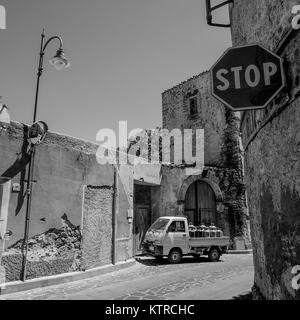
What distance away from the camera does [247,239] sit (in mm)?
16219

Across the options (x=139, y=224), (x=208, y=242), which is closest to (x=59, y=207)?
(x=208, y=242)

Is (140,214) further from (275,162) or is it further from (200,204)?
(275,162)

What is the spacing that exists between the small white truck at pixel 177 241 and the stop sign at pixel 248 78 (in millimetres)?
8915

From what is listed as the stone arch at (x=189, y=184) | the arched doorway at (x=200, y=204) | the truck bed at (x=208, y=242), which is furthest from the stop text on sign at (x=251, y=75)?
the arched doorway at (x=200, y=204)

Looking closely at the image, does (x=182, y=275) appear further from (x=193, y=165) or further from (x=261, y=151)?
(x=193, y=165)

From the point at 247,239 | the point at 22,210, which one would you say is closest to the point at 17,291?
the point at 22,210

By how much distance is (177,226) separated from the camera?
1210 centimetres

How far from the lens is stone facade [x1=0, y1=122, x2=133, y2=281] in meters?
7.22

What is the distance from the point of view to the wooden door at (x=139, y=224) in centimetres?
1436

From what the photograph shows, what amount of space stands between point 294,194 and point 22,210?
6345 mm

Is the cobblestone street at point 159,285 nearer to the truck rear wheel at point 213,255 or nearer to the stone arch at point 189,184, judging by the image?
the truck rear wheel at point 213,255

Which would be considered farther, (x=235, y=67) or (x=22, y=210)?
(x=22, y=210)

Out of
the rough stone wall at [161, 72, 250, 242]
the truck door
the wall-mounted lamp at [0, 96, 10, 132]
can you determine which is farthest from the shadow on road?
the wall-mounted lamp at [0, 96, 10, 132]

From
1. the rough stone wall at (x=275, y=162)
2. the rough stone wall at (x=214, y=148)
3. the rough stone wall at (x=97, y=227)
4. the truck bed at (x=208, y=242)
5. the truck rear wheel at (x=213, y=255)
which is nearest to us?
the rough stone wall at (x=275, y=162)
